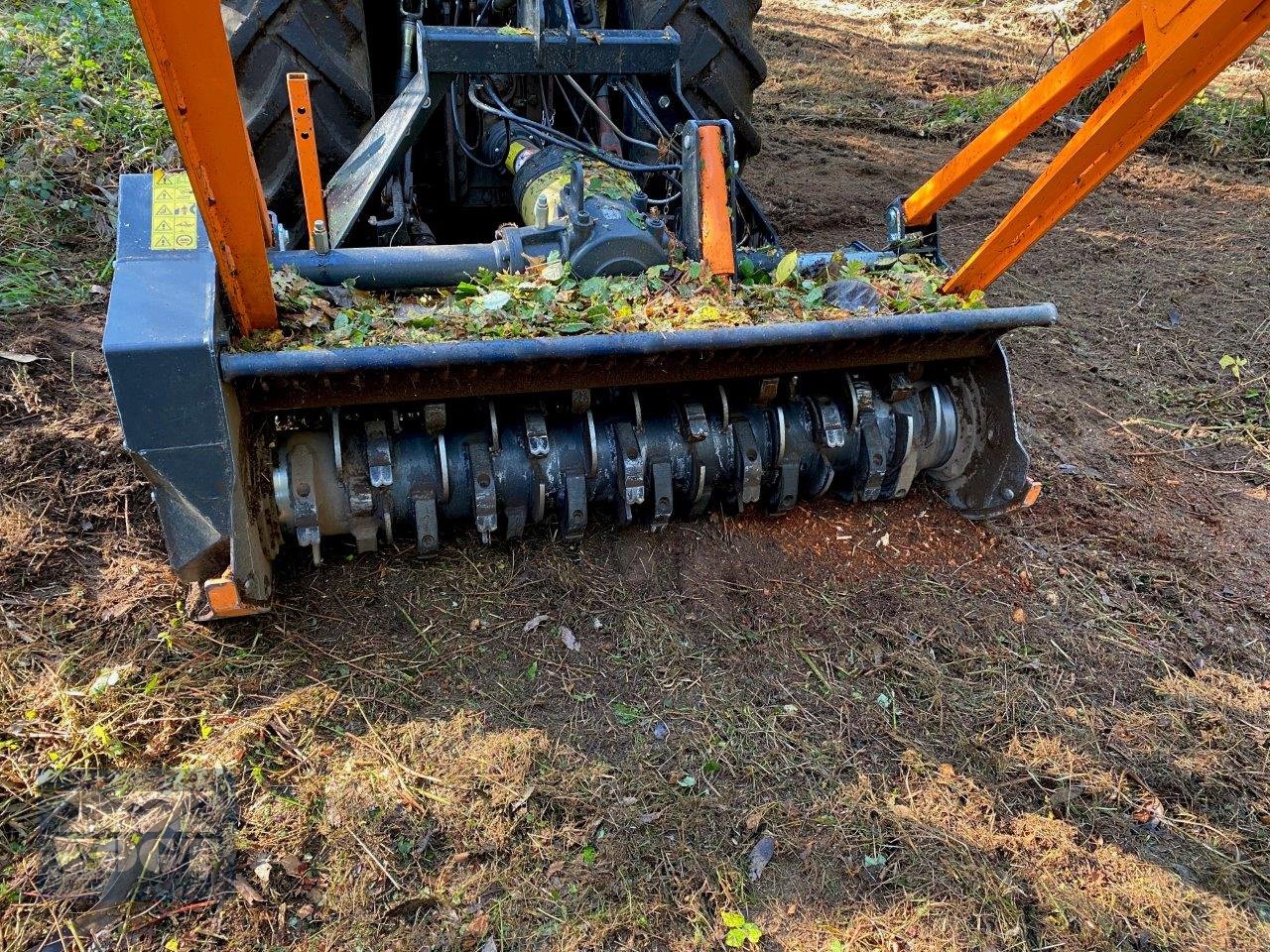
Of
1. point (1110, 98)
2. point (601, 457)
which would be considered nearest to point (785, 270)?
point (601, 457)

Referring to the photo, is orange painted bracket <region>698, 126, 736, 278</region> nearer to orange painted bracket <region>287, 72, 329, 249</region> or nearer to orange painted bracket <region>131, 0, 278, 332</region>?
orange painted bracket <region>287, 72, 329, 249</region>

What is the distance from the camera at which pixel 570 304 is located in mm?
2463

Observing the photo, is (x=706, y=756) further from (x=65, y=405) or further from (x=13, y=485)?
(x=65, y=405)

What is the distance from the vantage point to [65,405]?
9.51 feet

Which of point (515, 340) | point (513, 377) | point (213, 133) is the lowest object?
point (513, 377)

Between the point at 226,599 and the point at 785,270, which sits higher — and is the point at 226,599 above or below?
below

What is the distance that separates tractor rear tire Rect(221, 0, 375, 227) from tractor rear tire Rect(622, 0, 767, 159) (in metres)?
1.07

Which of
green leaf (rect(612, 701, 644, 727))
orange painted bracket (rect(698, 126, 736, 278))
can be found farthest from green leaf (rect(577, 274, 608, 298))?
green leaf (rect(612, 701, 644, 727))

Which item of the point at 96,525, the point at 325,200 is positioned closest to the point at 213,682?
the point at 96,525

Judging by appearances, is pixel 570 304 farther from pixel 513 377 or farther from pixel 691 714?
pixel 691 714

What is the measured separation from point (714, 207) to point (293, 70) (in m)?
1.53

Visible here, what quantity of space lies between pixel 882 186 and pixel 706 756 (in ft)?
14.1

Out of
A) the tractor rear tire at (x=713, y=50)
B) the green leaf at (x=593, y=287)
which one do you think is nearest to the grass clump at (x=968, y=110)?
the tractor rear tire at (x=713, y=50)

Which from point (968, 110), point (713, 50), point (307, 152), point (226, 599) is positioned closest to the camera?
point (226, 599)
